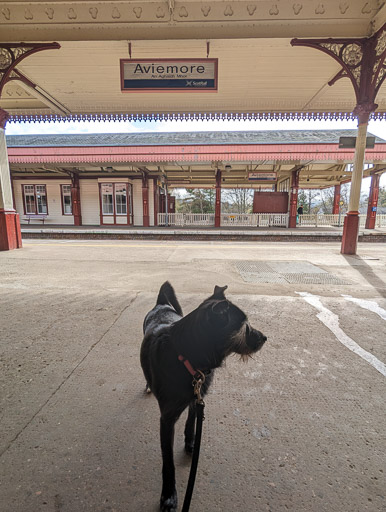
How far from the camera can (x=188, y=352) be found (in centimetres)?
118

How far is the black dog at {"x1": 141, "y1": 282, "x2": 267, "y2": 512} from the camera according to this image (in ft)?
3.71

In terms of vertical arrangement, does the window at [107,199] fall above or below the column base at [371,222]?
above

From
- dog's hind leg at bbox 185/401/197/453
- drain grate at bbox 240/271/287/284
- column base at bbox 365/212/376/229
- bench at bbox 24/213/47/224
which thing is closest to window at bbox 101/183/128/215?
bench at bbox 24/213/47/224

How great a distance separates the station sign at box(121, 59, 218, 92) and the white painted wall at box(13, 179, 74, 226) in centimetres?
1456

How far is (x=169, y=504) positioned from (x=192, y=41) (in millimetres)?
7596

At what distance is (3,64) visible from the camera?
623 centimetres

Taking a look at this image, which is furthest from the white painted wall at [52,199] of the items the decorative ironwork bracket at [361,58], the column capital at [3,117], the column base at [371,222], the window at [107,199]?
the column base at [371,222]

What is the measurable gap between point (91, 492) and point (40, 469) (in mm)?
317

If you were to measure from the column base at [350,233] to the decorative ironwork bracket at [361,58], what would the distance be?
7.82 ft

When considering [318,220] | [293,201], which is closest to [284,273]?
[293,201]

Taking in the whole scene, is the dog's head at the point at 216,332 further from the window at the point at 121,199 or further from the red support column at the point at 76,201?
the red support column at the point at 76,201

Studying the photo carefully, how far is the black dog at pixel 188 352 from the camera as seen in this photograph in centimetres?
113

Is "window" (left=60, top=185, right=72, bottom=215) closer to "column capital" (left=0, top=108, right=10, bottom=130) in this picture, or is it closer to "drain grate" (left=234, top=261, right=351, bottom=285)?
"column capital" (left=0, top=108, right=10, bottom=130)

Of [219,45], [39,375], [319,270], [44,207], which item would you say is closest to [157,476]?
[39,375]
